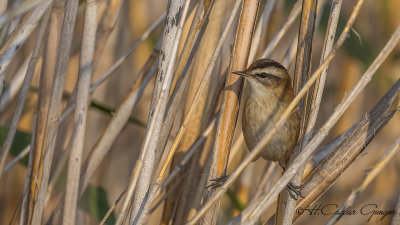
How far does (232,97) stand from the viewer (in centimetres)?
166

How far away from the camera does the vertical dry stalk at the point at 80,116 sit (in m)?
1.55

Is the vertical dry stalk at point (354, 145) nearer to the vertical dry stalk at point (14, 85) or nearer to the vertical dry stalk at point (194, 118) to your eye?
the vertical dry stalk at point (194, 118)

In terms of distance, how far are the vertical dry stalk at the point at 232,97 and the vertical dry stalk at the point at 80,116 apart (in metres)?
0.44

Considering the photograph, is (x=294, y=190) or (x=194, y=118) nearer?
(x=294, y=190)

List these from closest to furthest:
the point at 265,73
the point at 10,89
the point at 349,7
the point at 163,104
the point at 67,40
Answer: the point at 163,104
the point at 67,40
the point at 265,73
the point at 10,89
the point at 349,7

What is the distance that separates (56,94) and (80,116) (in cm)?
10

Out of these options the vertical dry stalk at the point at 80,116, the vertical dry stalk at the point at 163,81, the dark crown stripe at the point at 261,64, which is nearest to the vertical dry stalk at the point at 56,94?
the vertical dry stalk at the point at 80,116

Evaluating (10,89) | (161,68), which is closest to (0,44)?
(10,89)

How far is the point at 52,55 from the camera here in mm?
1756

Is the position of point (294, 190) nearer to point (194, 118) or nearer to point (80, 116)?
point (194, 118)

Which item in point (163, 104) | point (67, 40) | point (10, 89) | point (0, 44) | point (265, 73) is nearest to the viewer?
point (163, 104)

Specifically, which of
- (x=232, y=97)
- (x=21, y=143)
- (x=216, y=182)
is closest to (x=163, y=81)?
(x=232, y=97)

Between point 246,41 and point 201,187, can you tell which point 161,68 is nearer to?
point 246,41

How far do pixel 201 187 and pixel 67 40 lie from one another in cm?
81
